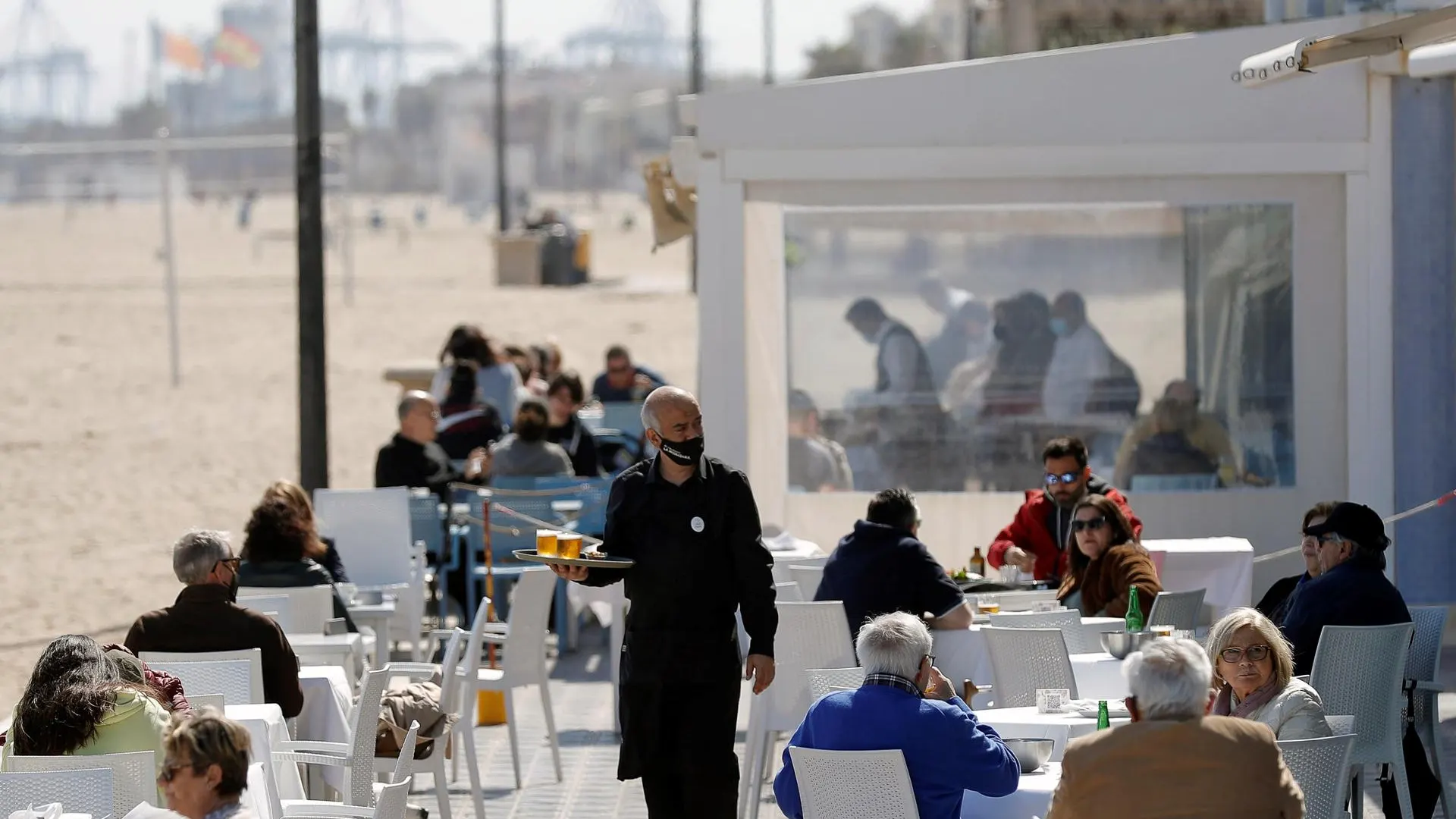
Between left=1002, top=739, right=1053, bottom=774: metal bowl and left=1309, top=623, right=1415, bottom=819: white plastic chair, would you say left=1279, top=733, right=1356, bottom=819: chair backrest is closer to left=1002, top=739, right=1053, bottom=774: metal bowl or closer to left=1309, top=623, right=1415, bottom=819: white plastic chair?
left=1002, top=739, right=1053, bottom=774: metal bowl

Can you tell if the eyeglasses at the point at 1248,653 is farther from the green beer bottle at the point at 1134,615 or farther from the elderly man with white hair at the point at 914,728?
the green beer bottle at the point at 1134,615

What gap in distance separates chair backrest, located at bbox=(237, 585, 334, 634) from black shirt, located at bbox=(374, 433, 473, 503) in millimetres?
3348

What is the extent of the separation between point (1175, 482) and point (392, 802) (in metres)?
6.41

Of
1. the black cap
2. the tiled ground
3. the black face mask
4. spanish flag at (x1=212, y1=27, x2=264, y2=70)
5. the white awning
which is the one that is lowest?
A: the tiled ground

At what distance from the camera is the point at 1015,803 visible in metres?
4.96

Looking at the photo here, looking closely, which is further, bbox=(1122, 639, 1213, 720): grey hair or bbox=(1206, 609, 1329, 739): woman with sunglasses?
bbox=(1206, 609, 1329, 739): woman with sunglasses

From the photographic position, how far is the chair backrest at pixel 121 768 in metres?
4.57

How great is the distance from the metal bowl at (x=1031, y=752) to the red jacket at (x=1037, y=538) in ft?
11.0

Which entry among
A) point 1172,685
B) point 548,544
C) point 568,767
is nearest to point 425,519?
point 568,767

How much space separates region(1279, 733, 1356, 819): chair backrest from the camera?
15.6 ft

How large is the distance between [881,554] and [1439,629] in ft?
6.09

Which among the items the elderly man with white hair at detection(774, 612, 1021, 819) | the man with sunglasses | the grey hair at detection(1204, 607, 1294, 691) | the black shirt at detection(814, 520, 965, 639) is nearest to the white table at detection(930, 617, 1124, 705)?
the black shirt at detection(814, 520, 965, 639)

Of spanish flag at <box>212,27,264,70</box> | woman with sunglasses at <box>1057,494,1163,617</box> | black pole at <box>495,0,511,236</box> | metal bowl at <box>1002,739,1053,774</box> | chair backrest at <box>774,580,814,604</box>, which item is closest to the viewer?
metal bowl at <box>1002,739,1053,774</box>

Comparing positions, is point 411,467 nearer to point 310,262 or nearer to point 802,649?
point 310,262
